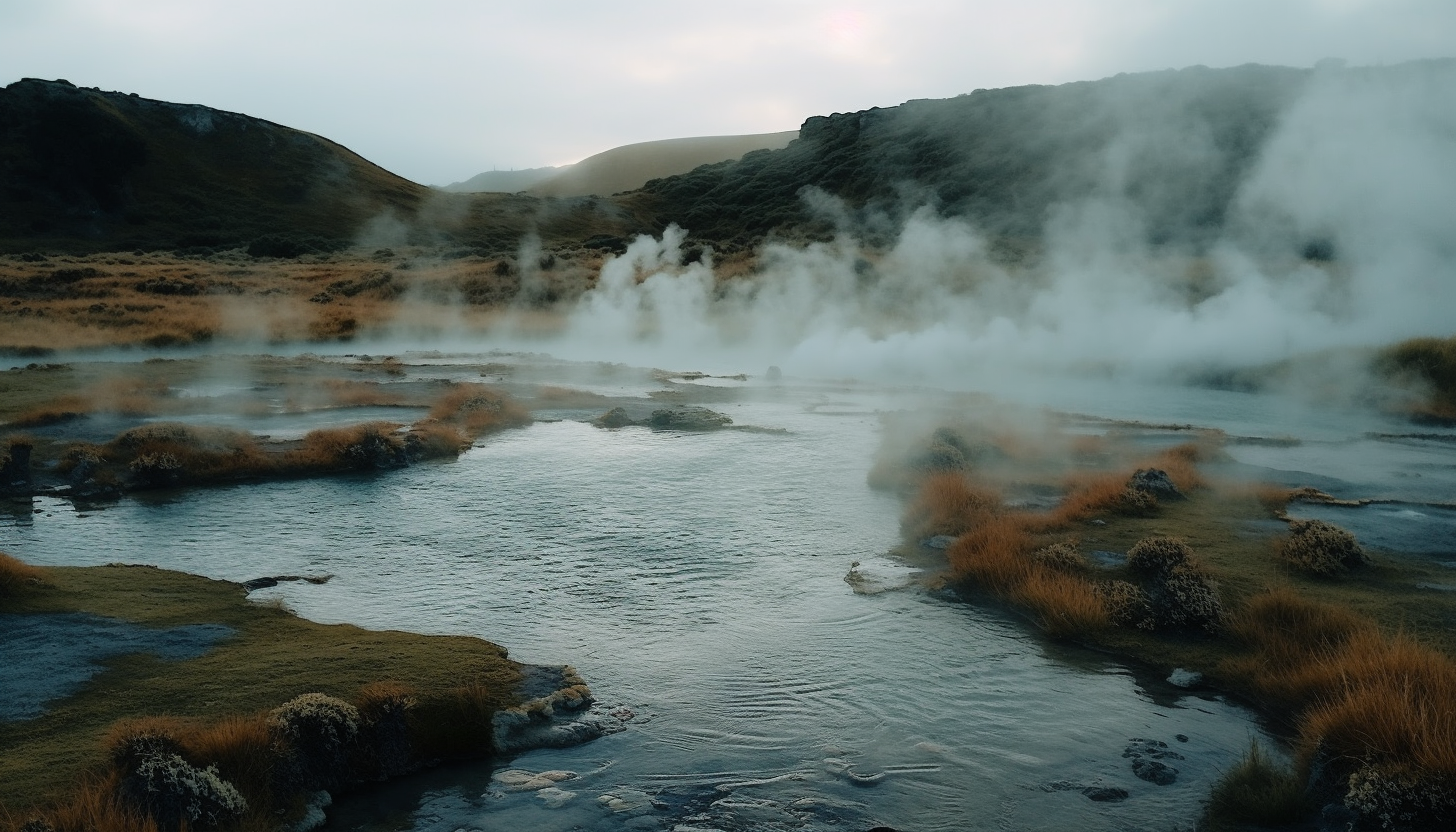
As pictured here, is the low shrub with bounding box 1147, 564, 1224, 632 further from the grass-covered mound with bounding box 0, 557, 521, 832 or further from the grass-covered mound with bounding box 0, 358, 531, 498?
the grass-covered mound with bounding box 0, 358, 531, 498

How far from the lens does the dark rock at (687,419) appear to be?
78.7 ft

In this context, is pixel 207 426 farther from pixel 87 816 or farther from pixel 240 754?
pixel 87 816

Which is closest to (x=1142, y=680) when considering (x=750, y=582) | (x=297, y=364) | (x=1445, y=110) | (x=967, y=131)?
(x=750, y=582)

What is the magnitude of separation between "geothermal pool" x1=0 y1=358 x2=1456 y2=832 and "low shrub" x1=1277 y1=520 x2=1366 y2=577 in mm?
1588

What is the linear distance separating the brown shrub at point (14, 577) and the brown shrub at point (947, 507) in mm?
10407

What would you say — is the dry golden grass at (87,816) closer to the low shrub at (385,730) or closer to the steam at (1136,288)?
the low shrub at (385,730)

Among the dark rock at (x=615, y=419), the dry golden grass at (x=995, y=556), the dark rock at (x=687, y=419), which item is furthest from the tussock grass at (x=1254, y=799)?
the dark rock at (x=615, y=419)

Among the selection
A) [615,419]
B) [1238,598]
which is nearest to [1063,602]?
[1238,598]

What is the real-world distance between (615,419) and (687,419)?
1.77 meters

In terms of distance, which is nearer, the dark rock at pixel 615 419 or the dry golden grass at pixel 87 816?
the dry golden grass at pixel 87 816

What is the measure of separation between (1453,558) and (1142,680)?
5695mm

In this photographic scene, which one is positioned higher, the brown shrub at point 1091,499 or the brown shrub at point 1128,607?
the brown shrub at point 1091,499

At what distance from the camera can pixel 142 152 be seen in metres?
90.5

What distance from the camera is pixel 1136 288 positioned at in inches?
1657
